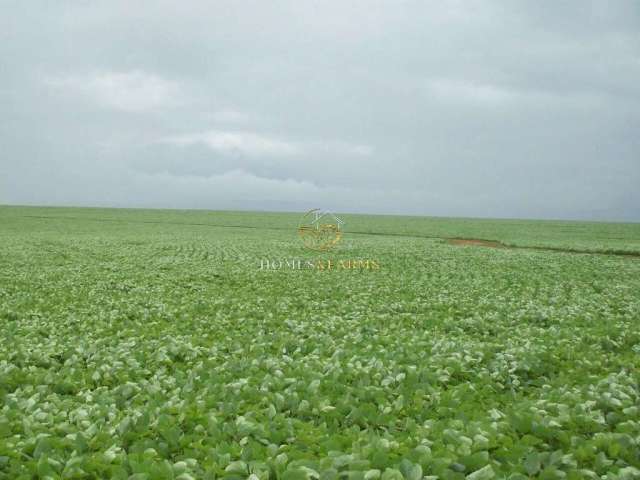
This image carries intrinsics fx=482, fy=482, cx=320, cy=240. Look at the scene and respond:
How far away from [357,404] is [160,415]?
3.02m

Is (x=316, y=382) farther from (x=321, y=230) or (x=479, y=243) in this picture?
(x=479, y=243)

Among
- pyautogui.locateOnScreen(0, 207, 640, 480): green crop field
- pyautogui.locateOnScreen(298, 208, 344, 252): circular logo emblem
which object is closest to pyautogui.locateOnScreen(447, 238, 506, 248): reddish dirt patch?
pyautogui.locateOnScreen(298, 208, 344, 252): circular logo emblem

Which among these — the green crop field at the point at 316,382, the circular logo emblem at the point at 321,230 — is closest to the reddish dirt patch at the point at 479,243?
the circular logo emblem at the point at 321,230

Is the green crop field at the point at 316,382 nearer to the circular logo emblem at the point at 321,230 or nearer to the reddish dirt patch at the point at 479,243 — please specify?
the circular logo emblem at the point at 321,230

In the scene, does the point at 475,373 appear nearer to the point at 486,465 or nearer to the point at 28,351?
the point at 486,465

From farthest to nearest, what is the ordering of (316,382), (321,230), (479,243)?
(479,243), (321,230), (316,382)

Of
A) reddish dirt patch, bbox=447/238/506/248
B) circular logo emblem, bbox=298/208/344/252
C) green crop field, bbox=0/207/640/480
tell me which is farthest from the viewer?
reddish dirt patch, bbox=447/238/506/248

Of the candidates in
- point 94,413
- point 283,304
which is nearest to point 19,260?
point 283,304

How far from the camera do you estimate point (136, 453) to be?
5.77 metres

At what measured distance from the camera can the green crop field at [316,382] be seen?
5566mm

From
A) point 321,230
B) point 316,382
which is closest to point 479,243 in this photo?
point 321,230

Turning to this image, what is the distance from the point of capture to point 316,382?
8.21 m

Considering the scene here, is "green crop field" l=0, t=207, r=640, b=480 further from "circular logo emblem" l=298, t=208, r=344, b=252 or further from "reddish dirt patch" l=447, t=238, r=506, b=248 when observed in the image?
"reddish dirt patch" l=447, t=238, r=506, b=248

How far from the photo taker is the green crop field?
5566 millimetres
